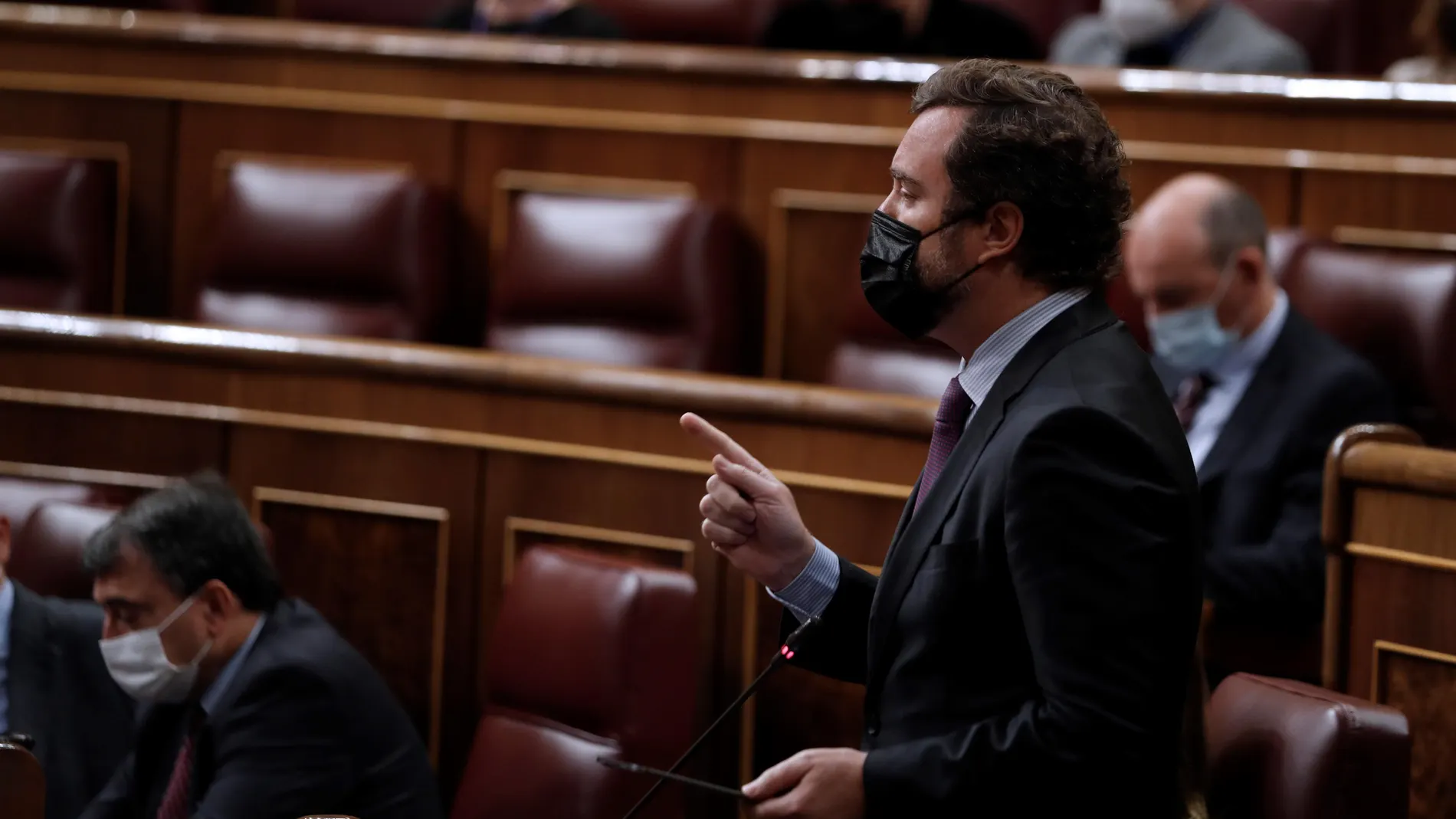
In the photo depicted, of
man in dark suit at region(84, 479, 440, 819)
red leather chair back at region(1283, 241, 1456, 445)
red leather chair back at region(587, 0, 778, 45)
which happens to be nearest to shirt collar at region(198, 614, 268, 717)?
man in dark suit at region(84, 479, 440, 819)

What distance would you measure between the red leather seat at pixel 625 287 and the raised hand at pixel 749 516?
1.76 ft

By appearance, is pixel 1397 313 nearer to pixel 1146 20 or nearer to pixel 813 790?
pixel 1146 20

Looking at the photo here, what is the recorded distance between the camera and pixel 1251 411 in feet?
2.76

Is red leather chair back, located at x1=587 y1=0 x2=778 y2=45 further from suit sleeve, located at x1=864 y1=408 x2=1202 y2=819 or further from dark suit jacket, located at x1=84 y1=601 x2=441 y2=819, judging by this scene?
suit sleeve, located at x1=864 y1=408 x2=1202 y2=819

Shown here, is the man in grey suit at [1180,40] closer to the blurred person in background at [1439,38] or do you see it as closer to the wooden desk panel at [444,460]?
the blurred person in background at [1439,38]

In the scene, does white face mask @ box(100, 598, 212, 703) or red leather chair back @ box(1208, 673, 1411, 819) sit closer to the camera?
red leather chair back @ box(1208, 673, 1411, 819)

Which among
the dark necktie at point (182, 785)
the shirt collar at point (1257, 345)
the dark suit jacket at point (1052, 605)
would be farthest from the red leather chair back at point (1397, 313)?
the dark necktie at point (182, 785)

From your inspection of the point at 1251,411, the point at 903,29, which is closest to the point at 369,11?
the point at 903,29

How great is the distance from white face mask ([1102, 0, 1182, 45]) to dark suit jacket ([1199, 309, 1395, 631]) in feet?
1.16

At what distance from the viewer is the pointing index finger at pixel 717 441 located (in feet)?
1.53

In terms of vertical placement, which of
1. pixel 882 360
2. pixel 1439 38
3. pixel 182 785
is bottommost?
pixel 182 785

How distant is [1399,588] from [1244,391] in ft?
0.69

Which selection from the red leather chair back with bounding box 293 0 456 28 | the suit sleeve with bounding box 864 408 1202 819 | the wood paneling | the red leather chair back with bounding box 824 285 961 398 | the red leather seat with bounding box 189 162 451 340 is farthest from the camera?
the red leather chair back with bounding box 293 0 456 28

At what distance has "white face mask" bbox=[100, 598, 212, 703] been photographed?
2.42ft
